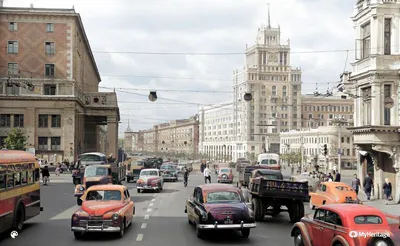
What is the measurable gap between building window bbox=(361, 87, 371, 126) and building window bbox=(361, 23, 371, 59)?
2.34 metres

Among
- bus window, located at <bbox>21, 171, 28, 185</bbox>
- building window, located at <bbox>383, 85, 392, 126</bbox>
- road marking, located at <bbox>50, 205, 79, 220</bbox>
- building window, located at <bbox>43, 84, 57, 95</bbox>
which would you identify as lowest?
road marking, located at <bbox>50, 205, 79, 220</bbox>

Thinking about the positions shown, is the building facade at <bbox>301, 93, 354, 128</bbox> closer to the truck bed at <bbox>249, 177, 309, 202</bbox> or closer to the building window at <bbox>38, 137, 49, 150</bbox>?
the building window at <bbox>38, 137, 49, 150</bbox>

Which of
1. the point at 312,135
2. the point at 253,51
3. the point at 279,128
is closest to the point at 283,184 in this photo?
the point at 312,135

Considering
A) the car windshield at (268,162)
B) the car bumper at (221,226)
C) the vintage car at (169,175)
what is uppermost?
the car windshield at (268,162)

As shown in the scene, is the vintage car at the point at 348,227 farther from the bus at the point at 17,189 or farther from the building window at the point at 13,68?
the building window at the point at 13,68

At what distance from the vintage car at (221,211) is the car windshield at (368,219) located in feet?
14.2

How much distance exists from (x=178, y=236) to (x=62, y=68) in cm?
5254

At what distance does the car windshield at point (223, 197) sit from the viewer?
17.0 metres

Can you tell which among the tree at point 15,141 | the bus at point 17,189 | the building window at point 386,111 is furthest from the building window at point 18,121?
the bus at point 17,189

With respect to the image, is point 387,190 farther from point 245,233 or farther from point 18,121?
point 18,121

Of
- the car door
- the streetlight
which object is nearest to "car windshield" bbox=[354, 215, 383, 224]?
the car door

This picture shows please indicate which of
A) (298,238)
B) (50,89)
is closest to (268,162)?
(50,89)

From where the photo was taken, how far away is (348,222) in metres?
12.2

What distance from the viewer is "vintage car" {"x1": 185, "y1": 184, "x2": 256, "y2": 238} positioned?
15805mm
